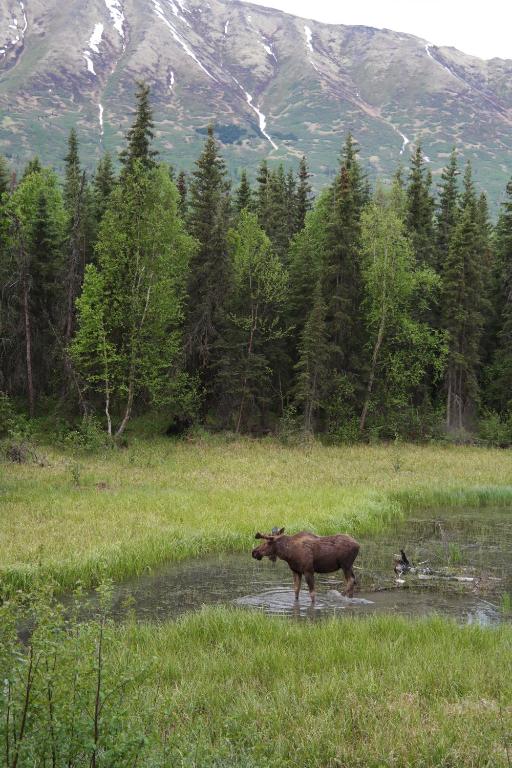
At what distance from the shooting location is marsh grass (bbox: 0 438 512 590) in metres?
15.1

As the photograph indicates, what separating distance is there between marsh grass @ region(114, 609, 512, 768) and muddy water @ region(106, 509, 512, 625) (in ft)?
5.10

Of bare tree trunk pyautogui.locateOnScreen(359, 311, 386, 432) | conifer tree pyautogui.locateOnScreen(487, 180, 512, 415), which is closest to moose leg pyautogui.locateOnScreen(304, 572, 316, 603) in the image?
bare tree trunk pyautogui.locateOnScreen(359, 311, 386, 432)

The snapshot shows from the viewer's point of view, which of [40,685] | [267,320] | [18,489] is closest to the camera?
[40,685]

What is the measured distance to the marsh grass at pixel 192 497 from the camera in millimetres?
15086

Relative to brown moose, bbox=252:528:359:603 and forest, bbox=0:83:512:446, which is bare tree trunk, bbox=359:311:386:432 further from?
brown moose, bbox=252:528:359:603

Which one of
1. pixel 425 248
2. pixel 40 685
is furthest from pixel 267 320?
pixel 40 685

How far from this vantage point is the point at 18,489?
2202cm

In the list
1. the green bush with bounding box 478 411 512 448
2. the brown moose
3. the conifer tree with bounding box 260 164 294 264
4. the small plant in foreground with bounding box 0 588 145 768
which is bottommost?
the green bush with bounding box 478 411 512 448

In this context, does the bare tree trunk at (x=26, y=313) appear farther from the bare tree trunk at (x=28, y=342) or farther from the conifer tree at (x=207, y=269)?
the conifer tree at (x=207, y=269)

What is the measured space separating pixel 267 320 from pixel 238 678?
118ft

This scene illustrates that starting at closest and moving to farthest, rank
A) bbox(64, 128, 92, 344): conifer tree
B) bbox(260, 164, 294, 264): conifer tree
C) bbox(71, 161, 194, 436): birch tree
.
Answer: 1. bbox(71, 161, 194, 436): birch tree
2. bbox(64, 128, 92, 344): conifer tree
3. bbox(260, 164, 294, 264): conifer tree

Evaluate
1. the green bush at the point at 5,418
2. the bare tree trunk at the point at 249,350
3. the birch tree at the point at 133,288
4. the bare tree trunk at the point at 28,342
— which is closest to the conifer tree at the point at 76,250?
the birch tree at the point at 133,288

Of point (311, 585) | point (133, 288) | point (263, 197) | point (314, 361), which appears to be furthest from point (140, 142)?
point (311, 585)

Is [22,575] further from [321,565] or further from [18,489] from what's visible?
[18,489]
